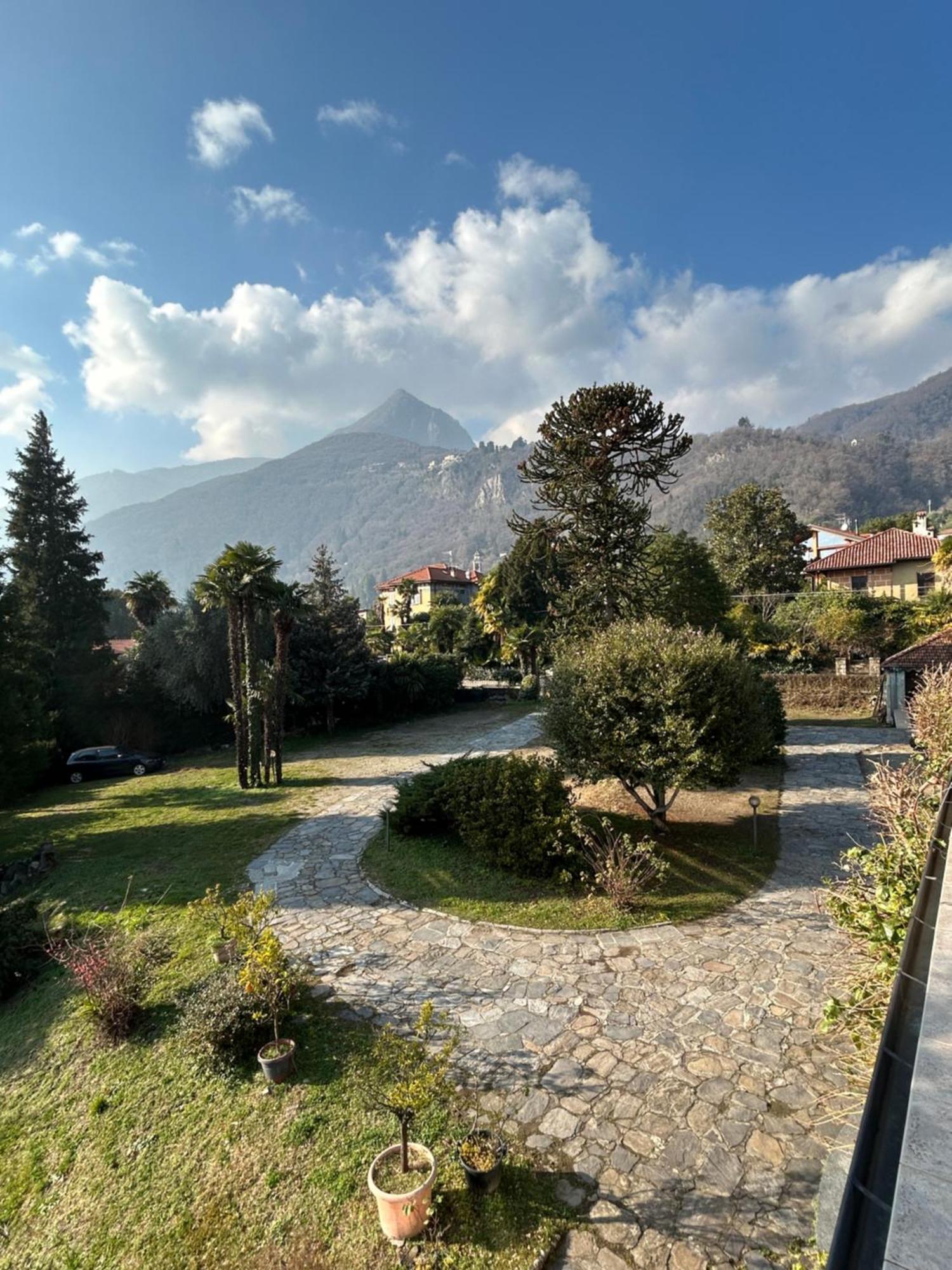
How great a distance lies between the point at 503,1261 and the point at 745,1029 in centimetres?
320

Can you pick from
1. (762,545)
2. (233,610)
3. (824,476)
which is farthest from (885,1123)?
(824,476)

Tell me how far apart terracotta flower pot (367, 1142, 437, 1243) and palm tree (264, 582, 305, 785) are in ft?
47.1

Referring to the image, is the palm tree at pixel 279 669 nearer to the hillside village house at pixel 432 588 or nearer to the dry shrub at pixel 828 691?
the dry shrub at pixel 828 691

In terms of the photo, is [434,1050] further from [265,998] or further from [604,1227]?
[604,1227]

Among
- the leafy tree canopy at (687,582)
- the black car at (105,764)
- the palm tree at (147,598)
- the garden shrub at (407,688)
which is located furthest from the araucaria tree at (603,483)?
the palm tree at (147,598)

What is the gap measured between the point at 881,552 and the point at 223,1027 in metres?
47.3

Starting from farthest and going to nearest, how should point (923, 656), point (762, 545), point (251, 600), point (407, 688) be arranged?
point (762, 545) < point (407, 688) < point (923, 656) < point (251, 600)

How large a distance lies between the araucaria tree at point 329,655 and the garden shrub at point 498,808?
15.0 m

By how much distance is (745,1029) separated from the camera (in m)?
5.74

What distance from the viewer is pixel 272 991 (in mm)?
5996

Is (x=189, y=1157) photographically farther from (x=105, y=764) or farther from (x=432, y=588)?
(x=432, y=588)

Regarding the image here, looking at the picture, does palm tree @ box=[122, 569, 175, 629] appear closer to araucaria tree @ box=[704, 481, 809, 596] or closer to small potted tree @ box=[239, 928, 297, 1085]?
small potted tree @ box=[239, 928, 297, 1085]

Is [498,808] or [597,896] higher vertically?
[498,808]

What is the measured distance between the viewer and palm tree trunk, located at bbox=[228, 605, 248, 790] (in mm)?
16812
